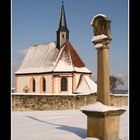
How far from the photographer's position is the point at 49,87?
31562 mm

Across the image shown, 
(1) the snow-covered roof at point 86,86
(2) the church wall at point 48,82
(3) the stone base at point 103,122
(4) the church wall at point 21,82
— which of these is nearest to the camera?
(3) the stone base at point 103,122

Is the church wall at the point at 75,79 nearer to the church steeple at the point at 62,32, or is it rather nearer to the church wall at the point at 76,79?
the church wall at the point at 76,79

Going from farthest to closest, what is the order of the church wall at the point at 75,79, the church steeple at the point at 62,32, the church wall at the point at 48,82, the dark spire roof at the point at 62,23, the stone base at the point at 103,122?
1. the dark spire roof at the point at 62,23
2. the church steeple at the point at 62,32
3. the church wall at the point at 48,82
4. the church wall at the point at 75,79
5. the stone base at the point at 103,122

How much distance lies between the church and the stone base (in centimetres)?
2086

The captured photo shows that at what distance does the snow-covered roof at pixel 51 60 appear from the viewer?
31344mm

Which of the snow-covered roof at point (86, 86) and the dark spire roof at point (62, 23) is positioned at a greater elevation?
the dark spire roof at point (62, 23)

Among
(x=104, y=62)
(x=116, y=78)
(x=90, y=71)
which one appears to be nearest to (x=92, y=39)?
(x=104, y=62)

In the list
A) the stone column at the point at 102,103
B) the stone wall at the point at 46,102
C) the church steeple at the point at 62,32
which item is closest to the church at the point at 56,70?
the church steeple at the point at 62,32

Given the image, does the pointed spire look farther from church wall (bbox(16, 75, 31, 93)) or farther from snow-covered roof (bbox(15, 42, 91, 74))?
church wall (bbox(16, 75, 31, 93))

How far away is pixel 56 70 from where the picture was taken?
1217 inches
